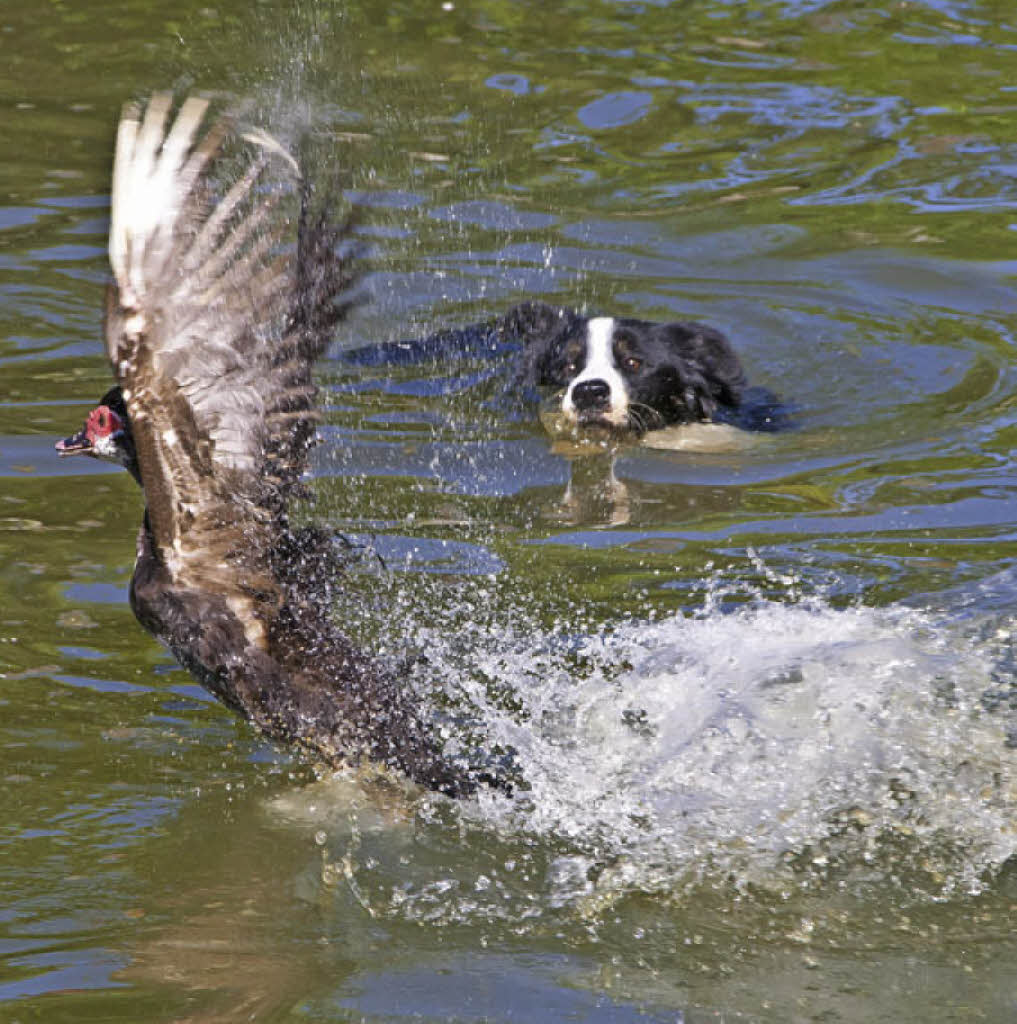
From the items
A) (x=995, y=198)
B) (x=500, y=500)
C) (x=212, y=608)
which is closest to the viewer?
(x=212, y=608)

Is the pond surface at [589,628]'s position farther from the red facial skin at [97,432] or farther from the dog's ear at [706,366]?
the red facial skin at [97,432]

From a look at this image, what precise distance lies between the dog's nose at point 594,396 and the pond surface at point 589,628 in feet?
0.87

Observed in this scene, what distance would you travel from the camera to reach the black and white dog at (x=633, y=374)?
7.12m

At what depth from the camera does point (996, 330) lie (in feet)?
26.2

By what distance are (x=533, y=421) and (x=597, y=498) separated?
39.4 inches

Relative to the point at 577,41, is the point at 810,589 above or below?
below

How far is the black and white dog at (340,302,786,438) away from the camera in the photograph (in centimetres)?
712

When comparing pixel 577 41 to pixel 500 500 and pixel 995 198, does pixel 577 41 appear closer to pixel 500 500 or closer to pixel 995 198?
pixel 995 198

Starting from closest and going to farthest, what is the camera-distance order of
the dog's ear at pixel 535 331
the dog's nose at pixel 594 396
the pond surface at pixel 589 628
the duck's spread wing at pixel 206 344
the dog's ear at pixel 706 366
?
the pond surface at pixel 589 628
the duck's spread wing at pixel 206 344
the dog's nose at pixel 594 396
the dog's ear at pixel 706 366
the dog's ear at pixel 535 331

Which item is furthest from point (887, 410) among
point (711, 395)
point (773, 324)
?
point (773, 324)

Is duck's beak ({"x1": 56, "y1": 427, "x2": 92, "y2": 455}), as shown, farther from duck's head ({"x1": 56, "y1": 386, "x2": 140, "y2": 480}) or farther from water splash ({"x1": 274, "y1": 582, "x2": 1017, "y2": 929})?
water splash ({"x1": 274, "y1": 582, "x2": 1017, "y2": 929})

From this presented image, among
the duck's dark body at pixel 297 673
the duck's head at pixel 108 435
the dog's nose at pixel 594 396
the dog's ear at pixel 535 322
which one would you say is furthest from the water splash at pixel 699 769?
the dog's ear at pixel 535 322

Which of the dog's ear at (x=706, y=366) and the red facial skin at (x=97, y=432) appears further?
the dog's ear at (x=706, y=366)

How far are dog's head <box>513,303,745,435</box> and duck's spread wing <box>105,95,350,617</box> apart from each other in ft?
9.31
